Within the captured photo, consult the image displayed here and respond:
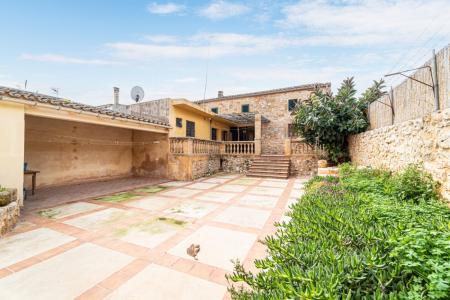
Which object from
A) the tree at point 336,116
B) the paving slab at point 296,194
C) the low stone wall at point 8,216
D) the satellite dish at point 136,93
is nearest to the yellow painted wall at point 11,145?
the low stone wall at point 8,216

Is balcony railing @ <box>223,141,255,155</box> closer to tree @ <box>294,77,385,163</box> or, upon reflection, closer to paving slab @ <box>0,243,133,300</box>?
tree @ <box>294,77,385,163</box>

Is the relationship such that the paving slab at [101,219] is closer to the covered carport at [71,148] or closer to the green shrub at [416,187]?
the covered carport at [71,148]

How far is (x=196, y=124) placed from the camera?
13820mm

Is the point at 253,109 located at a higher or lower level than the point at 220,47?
lower

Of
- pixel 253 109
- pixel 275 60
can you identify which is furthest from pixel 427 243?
pixel 253 109

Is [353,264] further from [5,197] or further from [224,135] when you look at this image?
[224,135]

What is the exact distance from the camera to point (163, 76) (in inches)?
496

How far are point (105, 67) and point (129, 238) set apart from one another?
12.5 m

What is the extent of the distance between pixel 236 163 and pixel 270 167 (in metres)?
2.66

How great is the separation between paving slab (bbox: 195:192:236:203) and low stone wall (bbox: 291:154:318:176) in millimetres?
6533

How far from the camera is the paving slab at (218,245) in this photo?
2.97 meters

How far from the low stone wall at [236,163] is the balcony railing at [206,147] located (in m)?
0.30

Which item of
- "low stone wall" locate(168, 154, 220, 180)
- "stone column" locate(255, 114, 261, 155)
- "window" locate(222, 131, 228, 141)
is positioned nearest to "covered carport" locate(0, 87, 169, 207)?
"low stone wall" locate(168, 154, 220, 180)

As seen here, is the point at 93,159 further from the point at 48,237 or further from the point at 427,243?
the point at 427,243
